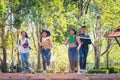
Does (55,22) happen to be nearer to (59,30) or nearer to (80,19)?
(59,30)

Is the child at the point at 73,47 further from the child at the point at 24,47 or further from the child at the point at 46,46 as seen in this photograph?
the child at the point at 24,47

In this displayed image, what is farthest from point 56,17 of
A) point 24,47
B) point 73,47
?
point 73,47

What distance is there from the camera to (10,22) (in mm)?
→ 23859

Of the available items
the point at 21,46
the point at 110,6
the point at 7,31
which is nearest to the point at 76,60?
the point at 21,46

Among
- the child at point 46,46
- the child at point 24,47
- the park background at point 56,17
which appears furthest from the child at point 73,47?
the park background at point 56,17

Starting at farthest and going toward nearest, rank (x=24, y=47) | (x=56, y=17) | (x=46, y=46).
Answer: (x=56, y=17), (x=24, y=47), (x=46, y=46)

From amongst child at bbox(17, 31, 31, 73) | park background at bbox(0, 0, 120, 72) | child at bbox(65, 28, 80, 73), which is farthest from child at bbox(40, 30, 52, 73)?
park background at bbox(0, 0, 120, 72)

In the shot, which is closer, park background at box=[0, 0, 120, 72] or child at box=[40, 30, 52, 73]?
child at box=[40, 30, 52, 73]

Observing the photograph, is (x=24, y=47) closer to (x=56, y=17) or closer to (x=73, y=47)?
(x=73, y=47)

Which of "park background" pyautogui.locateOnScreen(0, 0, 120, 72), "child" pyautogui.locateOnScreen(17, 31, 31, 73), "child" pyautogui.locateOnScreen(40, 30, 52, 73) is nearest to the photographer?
"child" pyautogui.locateOnScreen(40, 30, 52, 73)

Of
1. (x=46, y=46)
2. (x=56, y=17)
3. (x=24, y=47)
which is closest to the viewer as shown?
(x=46, y=46)

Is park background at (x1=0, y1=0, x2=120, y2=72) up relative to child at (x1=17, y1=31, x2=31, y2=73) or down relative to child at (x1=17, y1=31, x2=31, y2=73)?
up

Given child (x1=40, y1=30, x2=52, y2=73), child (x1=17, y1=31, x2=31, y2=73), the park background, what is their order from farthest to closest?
the park background → child (x1=17, y1=31, x2=31, y2=73) → child (x1=40, y1=30, x2=52, y2=73)

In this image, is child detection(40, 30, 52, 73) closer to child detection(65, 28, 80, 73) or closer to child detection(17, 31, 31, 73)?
child detection(17, 31, 31, 73)
